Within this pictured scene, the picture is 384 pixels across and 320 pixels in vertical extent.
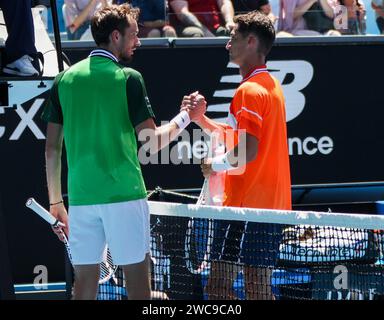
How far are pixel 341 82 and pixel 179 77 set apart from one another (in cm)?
148

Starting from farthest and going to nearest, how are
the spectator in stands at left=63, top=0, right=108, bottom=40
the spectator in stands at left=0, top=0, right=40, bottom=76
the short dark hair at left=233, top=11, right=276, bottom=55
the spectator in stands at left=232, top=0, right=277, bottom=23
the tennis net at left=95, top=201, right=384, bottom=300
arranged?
the spectator in stands at left=232, top=0, right=277, bottom=23 → the spectator in stands at left=63, top=0, right=108, bottom=40 → the spectator in stands at left=0, top=0, right=40, bottom=76 → the short dark hair at left=233, top=11, right=276, bottom=55 → the tennis net at left=95, top=201, right=384, bottom=300

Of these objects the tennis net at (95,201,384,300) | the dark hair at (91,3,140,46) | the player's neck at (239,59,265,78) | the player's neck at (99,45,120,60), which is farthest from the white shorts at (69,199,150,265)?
the player's neck at (239,59,265,78)

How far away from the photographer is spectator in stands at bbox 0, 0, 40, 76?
18.9 ft

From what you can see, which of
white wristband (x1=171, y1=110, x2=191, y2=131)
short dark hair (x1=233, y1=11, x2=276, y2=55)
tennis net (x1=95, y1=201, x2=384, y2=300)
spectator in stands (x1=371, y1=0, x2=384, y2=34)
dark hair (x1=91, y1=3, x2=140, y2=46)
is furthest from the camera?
spectator in stands (x1=371, y1=0, x2=384, y2=34)

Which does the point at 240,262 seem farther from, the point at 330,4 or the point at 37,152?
the point at 330,4

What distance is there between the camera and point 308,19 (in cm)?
861

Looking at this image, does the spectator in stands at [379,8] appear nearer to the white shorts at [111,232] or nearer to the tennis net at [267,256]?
the tennis net at [267,256]

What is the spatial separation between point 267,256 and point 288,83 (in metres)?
3.37

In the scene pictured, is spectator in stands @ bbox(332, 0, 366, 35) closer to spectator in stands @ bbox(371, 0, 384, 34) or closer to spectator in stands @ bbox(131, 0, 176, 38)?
spectator in stands @ bbox(371, 0, 384, 34)

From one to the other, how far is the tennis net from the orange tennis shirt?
0.24m

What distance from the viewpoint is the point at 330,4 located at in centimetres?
868

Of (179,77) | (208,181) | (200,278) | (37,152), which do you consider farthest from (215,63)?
→ (200,278)

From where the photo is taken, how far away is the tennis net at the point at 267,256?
5266mm

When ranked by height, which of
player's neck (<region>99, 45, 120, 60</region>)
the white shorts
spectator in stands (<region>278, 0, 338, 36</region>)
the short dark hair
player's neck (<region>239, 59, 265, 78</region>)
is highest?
spectator in stands (<region>278, 0, 338, 36</region>)
